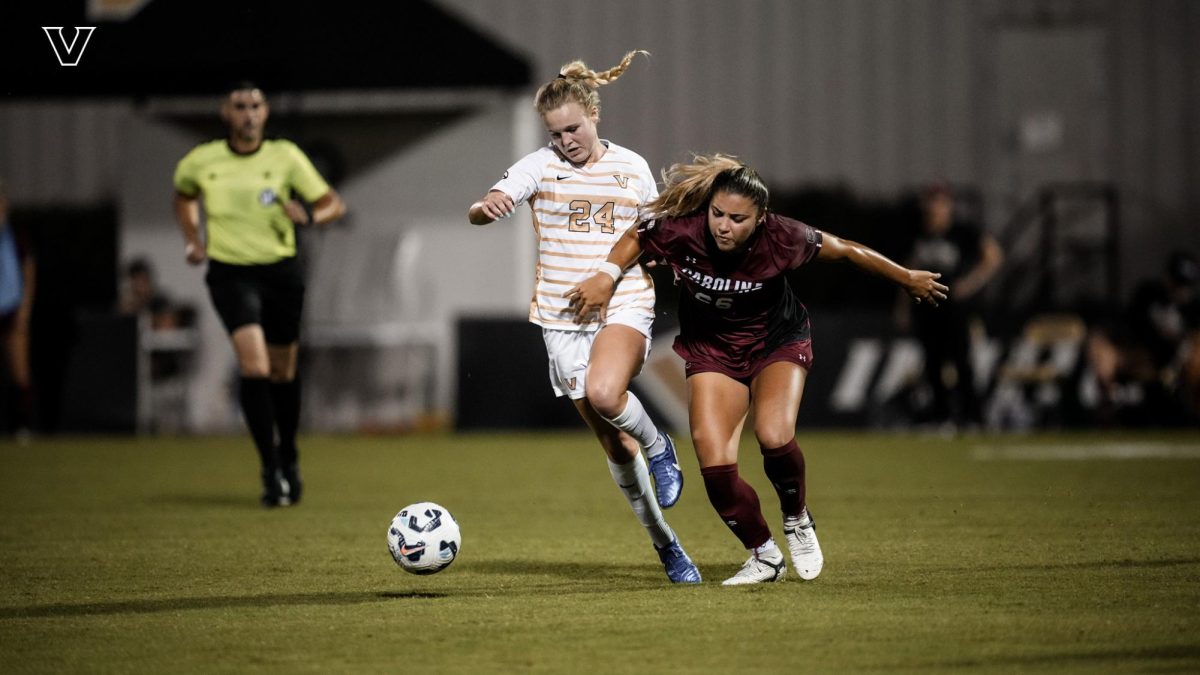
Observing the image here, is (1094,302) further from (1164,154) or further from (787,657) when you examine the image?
(787,657)

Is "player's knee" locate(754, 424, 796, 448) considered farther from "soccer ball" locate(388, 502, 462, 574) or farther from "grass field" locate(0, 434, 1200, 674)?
"soccer ball" locate(388, 502, 462, 574)

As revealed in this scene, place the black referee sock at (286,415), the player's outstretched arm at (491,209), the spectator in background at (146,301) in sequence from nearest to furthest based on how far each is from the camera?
1. the player's outstretched arm at (491,209)
2. the black referee sock at (286,415)
3. the spectator in background at (146,301)

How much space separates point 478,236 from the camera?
1830cm

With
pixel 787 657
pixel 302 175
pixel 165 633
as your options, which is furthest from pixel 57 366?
pixel 787 657

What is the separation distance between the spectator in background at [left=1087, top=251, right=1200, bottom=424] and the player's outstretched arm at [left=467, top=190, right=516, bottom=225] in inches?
438

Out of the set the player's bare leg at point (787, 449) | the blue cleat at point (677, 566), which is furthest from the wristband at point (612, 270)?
the blue cleat at point (677, 566)

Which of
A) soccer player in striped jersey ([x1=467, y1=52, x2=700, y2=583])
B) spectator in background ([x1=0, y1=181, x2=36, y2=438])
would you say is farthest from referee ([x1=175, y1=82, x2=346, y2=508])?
spectator in background ([x1=0, y1=181, x2=36, y2=438])

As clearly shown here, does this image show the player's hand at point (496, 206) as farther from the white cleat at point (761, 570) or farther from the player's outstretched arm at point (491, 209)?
the white cleat at point (761, 570)

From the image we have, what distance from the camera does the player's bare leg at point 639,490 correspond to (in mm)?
6742

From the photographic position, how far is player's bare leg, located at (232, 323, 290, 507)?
32.3ft

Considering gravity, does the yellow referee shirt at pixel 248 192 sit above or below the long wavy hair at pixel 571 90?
below

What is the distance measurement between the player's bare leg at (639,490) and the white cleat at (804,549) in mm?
385

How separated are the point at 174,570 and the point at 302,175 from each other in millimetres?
3512

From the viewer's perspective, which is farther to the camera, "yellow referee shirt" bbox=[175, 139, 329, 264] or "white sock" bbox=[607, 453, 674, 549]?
"yellow referee shirt" bbox=[175, 139, 329, 264]
